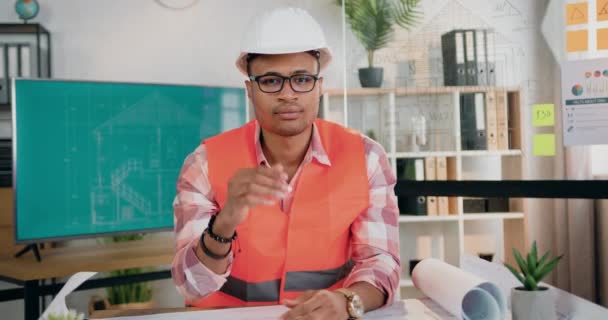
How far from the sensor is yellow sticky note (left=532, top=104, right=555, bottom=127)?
6.33ft

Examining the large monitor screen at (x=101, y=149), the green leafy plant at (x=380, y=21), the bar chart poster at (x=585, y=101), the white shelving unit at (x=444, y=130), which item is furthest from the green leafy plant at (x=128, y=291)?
the bar chart poster at (x=585, y=101)

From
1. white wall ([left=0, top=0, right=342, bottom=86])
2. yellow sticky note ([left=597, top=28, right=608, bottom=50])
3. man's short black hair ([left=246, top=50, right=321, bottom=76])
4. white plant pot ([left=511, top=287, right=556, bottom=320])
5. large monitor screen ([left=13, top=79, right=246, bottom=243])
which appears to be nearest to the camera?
white plant pot ([left=511, top=287, right=556, bottom=320])

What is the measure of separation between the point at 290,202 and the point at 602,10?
109 cm

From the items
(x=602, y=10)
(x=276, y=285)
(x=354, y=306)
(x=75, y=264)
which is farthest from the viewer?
(x=75, y=264)

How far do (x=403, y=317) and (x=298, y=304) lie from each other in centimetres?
23

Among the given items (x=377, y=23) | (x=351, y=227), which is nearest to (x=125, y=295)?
(x=377, y=23)

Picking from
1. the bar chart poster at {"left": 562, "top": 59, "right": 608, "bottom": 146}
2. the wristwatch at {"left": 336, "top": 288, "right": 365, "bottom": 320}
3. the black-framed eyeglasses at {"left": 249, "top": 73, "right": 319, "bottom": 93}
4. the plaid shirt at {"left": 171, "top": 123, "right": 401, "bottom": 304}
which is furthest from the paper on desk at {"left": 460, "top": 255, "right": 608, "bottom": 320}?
the bar chart poster at {"left": 562, "top": 59, "right": 608, "bottom": 146}

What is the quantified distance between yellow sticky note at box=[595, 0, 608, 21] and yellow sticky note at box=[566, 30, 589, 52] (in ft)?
0.18

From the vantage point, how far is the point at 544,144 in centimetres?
194

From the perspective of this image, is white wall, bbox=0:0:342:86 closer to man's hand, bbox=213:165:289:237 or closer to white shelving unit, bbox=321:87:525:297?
white shelving unit, bbox=321:87:525:297

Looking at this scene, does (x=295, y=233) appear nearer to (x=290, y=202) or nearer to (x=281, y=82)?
(x=290, y=202)

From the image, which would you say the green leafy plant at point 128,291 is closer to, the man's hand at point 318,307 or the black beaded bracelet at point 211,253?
the black beaded bracelet at point 211,253

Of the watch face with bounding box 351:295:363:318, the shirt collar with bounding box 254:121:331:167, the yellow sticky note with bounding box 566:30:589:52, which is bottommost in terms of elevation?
the watch face with bounding box 351:295:363:318

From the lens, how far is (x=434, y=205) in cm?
337
